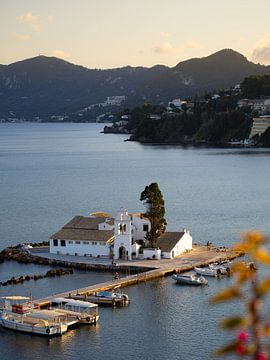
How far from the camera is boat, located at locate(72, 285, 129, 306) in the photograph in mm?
21781

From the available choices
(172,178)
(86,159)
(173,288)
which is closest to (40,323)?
(173,288)

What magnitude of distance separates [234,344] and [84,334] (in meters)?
17.5

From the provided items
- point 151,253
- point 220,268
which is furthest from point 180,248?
point 220,268

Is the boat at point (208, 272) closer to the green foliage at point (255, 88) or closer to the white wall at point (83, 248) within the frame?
the white wall at point (83, 248)

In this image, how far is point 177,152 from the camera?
332 feet

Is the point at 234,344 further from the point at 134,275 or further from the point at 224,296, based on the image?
the point at 134,275

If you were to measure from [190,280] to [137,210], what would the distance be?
20.2m

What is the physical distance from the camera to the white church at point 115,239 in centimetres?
2758

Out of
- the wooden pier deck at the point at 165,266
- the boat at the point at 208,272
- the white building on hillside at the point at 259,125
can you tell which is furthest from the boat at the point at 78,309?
the white building on hillside at the point at 259,125

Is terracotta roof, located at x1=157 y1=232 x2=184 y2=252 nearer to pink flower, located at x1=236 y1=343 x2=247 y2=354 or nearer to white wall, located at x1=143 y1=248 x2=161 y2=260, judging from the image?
white wall, located at x1=143 y1=248 x2=161 y2=260

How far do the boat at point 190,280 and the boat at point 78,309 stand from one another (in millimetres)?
4289

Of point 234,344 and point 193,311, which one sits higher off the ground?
point 234,344

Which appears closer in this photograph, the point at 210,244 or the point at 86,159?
the point at 210,244

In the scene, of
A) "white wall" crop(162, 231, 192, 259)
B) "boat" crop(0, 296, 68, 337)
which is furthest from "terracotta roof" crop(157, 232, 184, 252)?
"boat" crop(0, 296, 68, 337)
